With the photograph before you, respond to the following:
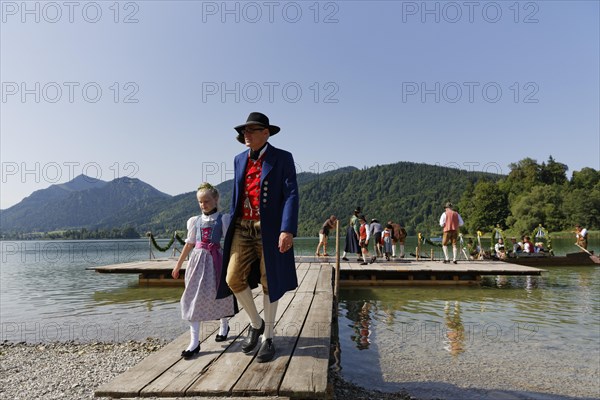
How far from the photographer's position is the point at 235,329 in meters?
5.00

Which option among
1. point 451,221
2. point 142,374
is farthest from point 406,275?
point 142,374

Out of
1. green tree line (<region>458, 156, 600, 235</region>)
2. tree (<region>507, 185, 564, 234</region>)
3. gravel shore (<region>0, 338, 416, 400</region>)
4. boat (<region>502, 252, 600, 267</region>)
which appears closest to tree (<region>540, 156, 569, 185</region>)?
green tree line (<region>458, 156, 600, 235</region>)

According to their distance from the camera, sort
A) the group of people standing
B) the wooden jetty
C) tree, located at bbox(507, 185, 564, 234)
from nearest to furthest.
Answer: the wooden jetty
the group of people standing
tree, located at bbox(507, 185, 564, 234)

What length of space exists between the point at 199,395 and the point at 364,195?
173 metres

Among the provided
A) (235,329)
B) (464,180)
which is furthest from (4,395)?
(464,180)

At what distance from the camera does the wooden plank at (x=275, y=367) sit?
299cm

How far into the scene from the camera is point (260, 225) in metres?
3.75

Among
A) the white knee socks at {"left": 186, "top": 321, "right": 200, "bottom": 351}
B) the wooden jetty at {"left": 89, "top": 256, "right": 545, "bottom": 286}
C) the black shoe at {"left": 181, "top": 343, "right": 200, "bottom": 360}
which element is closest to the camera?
the black shoe at {"left": 181, "top": 343, "right": 200, "bottom": 360}

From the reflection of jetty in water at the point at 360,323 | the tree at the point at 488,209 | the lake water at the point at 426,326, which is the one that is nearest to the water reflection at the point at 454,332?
the lake water at the point at 426,326

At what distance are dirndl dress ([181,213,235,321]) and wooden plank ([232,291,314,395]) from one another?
28.9 inches

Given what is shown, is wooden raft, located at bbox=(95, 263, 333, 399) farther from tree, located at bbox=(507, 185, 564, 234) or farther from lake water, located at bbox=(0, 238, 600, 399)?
tree, located at bbox=(507, 185, 564, 234)

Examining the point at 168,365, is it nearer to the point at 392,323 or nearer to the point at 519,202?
the point at 392,323

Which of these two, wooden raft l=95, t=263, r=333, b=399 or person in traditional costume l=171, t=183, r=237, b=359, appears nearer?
wooden raft l=95, t=263, r=333, b=399

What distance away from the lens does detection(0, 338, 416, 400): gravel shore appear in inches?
205
